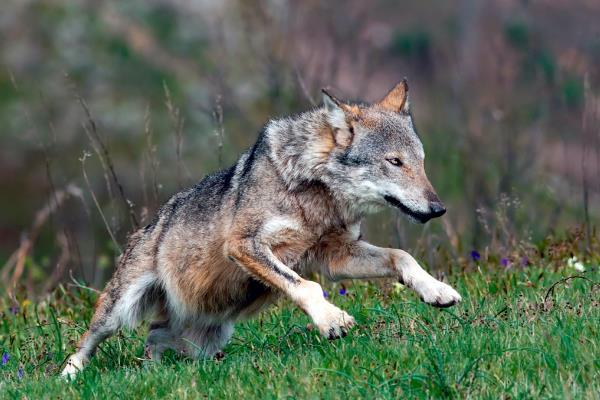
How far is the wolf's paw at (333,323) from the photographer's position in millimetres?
5984

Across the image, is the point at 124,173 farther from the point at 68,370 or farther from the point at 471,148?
the point at 68,370

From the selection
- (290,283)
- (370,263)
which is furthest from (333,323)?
(370,263)

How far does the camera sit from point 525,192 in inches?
523

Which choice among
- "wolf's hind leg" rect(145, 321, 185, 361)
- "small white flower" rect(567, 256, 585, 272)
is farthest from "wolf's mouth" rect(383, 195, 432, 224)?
"wolf's hind leg" rect(145, 321, 185, 361)

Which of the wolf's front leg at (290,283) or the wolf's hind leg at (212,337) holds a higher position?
the wolf's front leg at (290,283)

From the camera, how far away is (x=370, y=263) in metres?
6.75

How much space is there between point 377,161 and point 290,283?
1.00 meters

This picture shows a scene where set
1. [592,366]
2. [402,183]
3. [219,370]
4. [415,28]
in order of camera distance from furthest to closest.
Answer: [415,28], [402,183], [219,370], [592,366]

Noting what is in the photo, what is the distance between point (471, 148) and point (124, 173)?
7861 millimetres

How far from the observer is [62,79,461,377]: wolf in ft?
21.3

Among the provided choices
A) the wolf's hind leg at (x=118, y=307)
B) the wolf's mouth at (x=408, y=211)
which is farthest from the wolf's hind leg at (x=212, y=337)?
the wolf's mouth at (x=408, y=211)

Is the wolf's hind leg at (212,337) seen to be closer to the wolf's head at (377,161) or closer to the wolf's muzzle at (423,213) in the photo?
the wolf's head at (377,161)

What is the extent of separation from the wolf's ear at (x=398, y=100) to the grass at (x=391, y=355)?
4.53 ft

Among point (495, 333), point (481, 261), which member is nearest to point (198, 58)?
point (481, 261)
